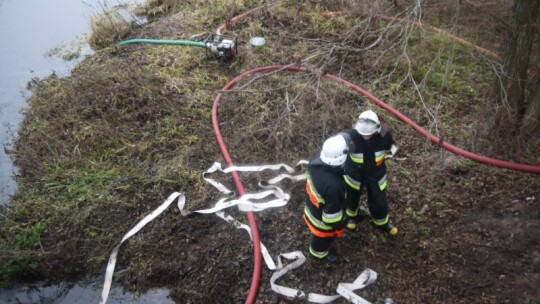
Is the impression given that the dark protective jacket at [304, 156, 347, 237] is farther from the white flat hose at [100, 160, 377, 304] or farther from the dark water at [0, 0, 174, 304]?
the dark water at [0, 0, 174, 304]

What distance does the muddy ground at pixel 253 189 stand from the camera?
3.66m

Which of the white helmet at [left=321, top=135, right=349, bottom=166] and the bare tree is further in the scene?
the bare tree

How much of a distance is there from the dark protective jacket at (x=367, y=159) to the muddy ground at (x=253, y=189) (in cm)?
77

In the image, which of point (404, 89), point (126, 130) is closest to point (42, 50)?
point (126, 130)

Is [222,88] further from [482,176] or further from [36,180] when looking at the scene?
[482,176]

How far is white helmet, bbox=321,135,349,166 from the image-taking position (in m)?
3.02

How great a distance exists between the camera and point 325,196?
3.15 m

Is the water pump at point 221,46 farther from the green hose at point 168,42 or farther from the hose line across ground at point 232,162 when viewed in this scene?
the hose line across ground at point 232,162

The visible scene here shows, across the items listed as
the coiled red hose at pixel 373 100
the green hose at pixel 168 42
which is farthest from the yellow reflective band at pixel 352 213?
the green hose at pixel 168 42

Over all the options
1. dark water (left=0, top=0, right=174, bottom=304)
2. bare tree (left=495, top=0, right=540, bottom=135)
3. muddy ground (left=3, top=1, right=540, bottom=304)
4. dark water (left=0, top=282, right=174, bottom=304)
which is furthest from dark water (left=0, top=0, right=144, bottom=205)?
bare tree (left=495, top=0, right=540, bottom=135)

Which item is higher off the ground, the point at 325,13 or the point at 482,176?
the point at 325,13

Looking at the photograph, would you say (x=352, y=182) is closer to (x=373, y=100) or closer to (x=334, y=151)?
(x=334, y=151)

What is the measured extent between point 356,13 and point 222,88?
3.07 m

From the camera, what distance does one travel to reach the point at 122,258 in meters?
4.05
